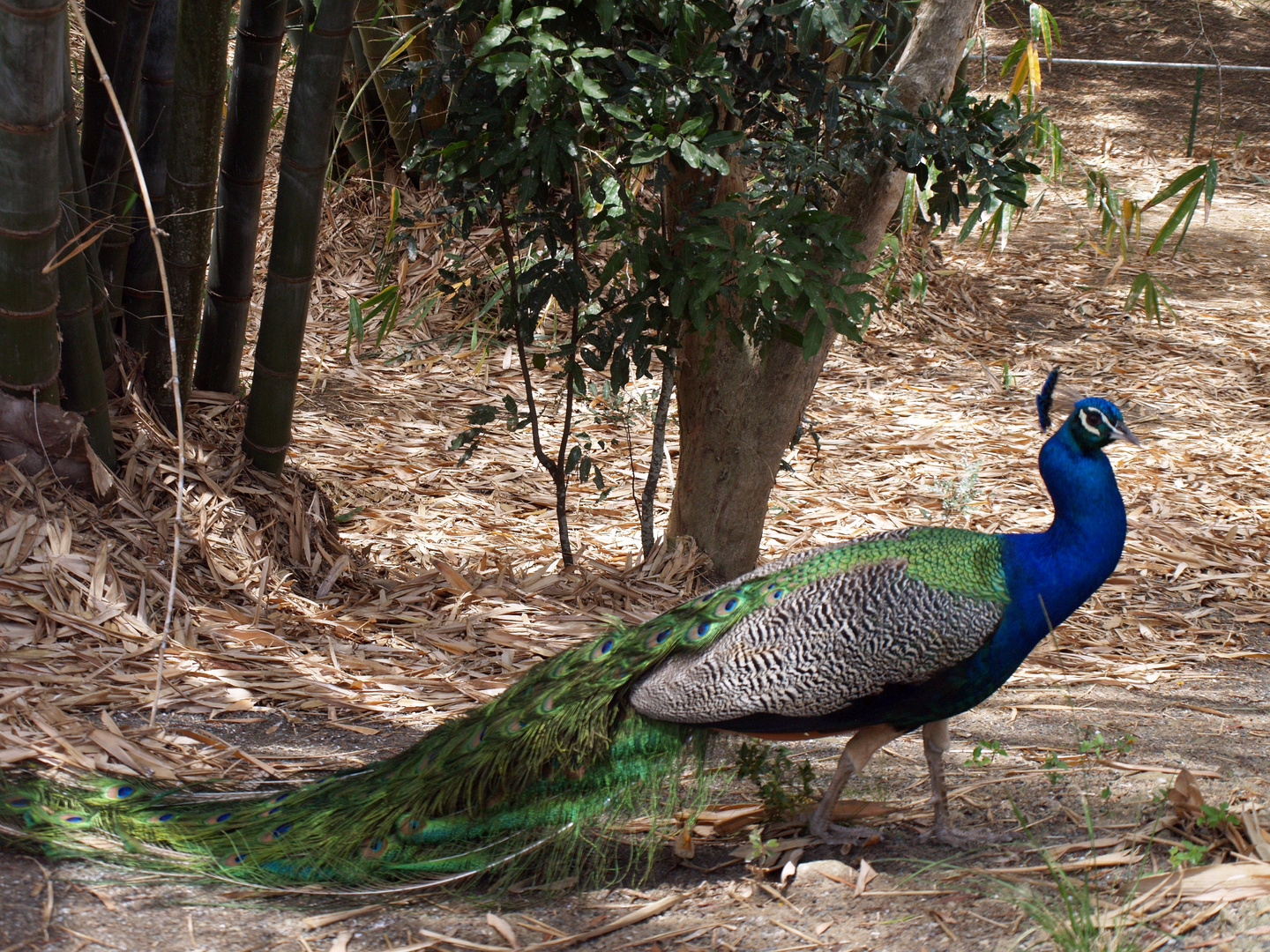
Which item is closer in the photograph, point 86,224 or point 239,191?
point 86,224

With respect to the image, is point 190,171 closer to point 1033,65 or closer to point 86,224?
point 86,224

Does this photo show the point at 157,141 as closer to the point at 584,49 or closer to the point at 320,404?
the point at 584,49

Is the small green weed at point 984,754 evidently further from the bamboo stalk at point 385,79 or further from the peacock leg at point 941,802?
the bamboo stalk at point 385,79

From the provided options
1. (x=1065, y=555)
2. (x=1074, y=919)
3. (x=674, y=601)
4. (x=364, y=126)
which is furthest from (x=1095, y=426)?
(x=364, y=126)

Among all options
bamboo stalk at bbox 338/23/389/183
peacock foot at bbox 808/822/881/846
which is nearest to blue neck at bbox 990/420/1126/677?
peacock foot at bbox 808/822/881/846

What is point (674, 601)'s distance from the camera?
3.92 m

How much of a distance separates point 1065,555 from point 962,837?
65 centimetres

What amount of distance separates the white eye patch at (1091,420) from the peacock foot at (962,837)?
35.3 inches

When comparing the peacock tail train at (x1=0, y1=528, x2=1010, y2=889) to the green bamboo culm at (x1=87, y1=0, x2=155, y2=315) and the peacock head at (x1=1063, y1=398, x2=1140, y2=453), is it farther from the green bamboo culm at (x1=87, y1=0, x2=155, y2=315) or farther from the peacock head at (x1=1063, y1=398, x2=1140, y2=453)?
the green bamboo culm at (x1=87, y1=0, x2=155, y2=315)

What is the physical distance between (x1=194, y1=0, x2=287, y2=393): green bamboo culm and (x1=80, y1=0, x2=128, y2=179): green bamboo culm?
13.5 inches

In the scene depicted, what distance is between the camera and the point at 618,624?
2.86 m

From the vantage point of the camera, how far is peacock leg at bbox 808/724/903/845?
2.49 m

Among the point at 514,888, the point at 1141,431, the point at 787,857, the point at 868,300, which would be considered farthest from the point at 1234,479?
the point at 514,888

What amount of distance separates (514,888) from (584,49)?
1.90 meters
